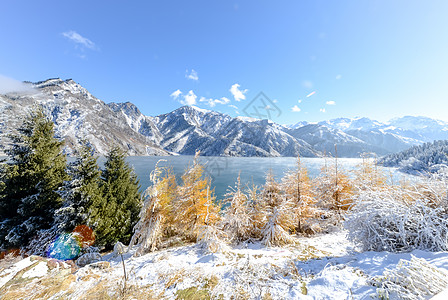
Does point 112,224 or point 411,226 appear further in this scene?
point 112,224

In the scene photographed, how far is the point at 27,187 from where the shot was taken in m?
11.6

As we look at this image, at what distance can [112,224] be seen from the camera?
1302 cm

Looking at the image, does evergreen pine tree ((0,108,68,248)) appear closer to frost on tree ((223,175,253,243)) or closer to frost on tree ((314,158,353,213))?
frost on tree ((223,175,253,243))

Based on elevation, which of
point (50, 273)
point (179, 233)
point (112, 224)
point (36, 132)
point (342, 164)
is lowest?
point (112, 224)

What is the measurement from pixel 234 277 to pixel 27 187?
16.0 meters

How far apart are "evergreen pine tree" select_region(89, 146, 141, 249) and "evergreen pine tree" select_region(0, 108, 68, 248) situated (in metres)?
3.02

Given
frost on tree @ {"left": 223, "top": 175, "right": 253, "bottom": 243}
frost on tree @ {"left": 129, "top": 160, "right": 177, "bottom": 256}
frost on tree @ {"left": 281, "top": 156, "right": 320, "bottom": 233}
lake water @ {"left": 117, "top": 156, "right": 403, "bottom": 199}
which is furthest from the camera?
lake water @ {"left": 117, "top": 156, "right": 403, "bottom": 199}

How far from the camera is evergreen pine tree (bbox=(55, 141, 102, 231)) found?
33.8ft

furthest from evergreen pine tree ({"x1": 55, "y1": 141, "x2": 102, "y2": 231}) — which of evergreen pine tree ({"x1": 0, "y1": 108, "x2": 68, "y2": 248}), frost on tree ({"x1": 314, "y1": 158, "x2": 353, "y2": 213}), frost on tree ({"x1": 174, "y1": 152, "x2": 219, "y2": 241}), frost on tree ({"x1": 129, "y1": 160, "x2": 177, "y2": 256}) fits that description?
frost on tree ({"x1": 314, "y1": 158, "x2": 353, "y2": 213})

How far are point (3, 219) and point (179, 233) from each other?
12.7 metres

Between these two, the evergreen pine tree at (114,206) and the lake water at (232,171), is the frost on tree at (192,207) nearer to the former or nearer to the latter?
the lake water at (232,171)

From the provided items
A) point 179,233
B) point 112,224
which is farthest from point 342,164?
point 112,224

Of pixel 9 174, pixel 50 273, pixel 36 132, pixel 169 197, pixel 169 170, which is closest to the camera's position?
pixel 50 273

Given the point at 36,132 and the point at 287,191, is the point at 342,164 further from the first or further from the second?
the point at 36,132
